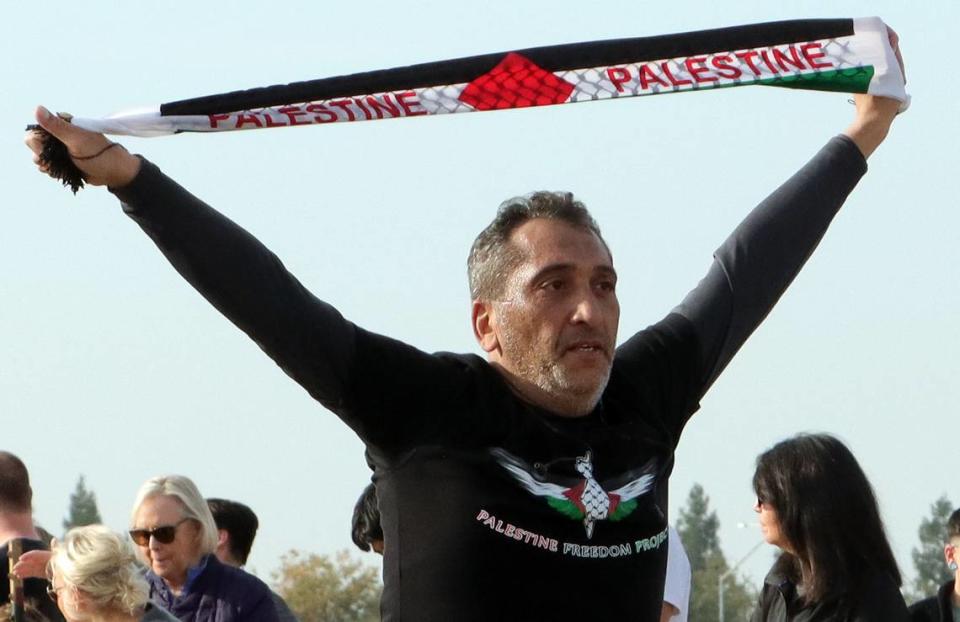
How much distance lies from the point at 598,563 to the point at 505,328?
56 cm

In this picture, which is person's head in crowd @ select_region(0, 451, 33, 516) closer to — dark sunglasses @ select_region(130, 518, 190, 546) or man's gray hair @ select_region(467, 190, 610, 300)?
dark sunglasses @ select_region(130, 518, 190, 546)

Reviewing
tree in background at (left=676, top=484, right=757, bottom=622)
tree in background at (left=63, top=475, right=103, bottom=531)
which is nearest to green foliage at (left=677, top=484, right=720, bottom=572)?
tree in background at (left=676, top=484, right=757, bottom=622)

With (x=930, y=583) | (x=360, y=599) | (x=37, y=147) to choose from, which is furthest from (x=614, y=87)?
(x=930, y=583)

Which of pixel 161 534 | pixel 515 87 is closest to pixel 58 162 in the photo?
pixel 515 87

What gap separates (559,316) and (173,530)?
4.00 meters

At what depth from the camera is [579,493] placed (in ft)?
12.4

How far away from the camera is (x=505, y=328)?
13.0 ft

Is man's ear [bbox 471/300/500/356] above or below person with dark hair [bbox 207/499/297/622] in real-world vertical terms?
below

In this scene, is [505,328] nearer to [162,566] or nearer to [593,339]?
[593,339]

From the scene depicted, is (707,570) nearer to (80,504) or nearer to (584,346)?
(80,504)

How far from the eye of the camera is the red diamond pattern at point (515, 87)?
13.4 feet

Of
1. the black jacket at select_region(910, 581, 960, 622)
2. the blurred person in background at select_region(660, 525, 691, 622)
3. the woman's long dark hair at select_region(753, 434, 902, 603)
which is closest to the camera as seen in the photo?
the woman's long dark hair at select_region(753, 434, 902, 603)

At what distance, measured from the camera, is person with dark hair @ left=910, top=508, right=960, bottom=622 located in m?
6.57

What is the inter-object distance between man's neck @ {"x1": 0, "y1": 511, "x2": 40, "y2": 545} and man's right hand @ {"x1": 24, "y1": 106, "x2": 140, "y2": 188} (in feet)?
14.2
